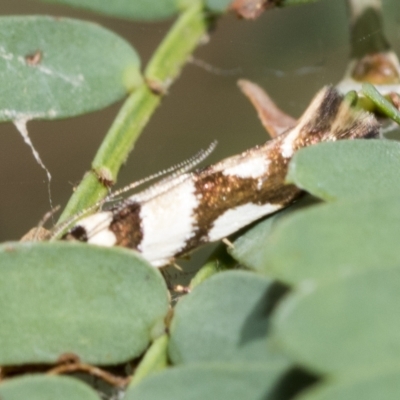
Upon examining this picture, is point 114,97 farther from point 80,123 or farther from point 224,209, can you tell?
point 80,123

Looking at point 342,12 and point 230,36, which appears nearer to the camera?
point 342,12

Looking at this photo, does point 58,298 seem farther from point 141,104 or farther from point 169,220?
point 141,104

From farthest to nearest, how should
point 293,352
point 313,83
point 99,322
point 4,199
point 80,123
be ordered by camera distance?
point 80,123 → point 4,199 → point 313,83 → point 99,322 → point 293,352

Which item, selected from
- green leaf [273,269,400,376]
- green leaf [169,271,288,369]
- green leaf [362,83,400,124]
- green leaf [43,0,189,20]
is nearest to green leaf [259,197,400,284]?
green leaf [273,269,400,376]

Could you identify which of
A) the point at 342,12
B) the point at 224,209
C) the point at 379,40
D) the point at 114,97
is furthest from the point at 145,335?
the point at 342,12

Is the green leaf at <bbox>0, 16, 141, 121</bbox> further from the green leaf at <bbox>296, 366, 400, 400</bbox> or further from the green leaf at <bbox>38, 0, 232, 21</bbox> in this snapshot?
the green leaf at <bbox>296, 366, 400, 400</bbox>

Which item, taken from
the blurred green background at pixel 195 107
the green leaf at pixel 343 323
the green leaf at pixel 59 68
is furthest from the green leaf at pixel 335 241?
the blurred green background at pixel 195 107
